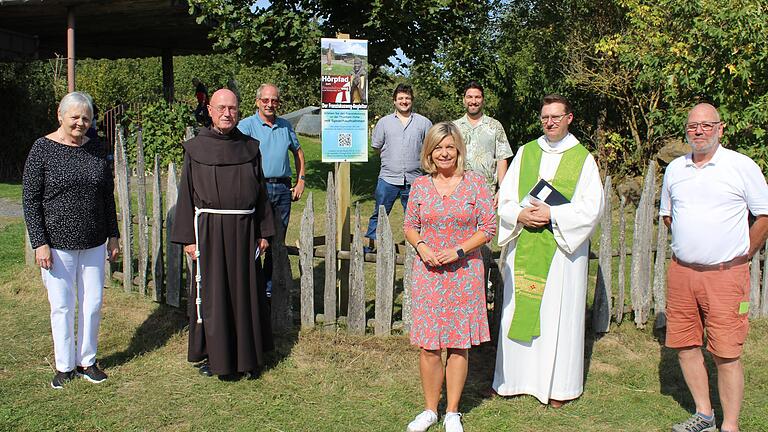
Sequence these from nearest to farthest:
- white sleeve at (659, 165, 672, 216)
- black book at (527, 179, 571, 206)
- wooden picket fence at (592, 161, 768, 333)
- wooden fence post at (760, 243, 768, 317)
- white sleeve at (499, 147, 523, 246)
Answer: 1. white sleeve at (659, 165, 672, 216)
2. black book at (527, 179, 571, 206)
3. white sleeve at (499, 147, 523, 246)
4. wooden picket fence at (592, 161, 768, 333)
5. wooden fence post at (760, 243, 768, 317)

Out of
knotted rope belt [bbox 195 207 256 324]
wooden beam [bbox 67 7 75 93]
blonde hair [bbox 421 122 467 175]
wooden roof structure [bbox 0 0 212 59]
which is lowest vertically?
knotted rope belt [bbox 195 207 256 324]

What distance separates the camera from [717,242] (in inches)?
141

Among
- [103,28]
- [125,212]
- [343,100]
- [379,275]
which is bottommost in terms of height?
[379,275]

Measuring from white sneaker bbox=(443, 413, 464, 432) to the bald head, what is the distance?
2.21 meters

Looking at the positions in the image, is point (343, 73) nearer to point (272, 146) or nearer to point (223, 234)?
point (272, 146)

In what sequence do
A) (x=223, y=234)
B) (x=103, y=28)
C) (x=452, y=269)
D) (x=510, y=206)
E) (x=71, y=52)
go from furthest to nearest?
(x=103, y=28) < (x=71, y=52) < (x=223, y=234) < (x=510, y=206) < (x=452, y=269)

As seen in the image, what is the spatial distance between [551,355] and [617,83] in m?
9.55

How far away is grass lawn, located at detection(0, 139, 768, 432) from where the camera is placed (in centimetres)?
392

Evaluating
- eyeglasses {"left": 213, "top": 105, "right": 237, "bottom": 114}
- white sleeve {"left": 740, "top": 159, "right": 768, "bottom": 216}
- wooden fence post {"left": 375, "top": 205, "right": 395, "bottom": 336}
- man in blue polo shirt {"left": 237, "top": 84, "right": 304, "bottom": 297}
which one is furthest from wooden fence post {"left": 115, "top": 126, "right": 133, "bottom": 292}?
white sleeve {"left": 740, "top": 159, "right": 768, "bottom": 216}

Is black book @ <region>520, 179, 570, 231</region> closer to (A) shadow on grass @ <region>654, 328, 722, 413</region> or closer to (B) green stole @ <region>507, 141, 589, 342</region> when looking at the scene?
(B) green stole @ <region>507, 141, 589, 342</region>

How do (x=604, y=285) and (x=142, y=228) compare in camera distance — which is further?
(x=142, y=228)

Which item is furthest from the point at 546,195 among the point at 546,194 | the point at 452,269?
the point at 452,269

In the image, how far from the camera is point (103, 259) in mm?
4379

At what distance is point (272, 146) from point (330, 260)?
97 centimetres
